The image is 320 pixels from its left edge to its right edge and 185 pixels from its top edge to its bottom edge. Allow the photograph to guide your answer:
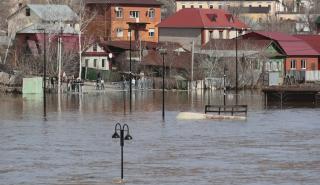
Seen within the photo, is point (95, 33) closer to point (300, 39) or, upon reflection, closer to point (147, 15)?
point (147, 15)

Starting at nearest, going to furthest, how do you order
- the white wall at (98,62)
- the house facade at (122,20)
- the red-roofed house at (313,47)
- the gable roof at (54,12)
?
the white wall at (98,62) < the red-roofed house at (313,47) < the gable roof at (54,12) < the house facade at (122,20)

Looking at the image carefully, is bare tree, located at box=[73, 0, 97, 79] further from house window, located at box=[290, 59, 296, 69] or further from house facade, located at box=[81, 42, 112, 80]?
house window, located at box=[290, 59, 296, 69]

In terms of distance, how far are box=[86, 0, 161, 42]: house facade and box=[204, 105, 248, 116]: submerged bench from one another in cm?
4531

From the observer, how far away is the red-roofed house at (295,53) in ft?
288

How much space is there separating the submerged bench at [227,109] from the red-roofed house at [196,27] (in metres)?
43.3

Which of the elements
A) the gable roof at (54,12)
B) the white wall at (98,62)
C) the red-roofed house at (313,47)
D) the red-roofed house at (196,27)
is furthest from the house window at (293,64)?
the gable roof at (54,12)

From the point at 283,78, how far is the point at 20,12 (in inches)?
1002

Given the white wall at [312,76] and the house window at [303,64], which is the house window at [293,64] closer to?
→ the house window at [303,64]

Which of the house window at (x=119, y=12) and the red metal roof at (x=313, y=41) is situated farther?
the house window at (x=119, y=12)

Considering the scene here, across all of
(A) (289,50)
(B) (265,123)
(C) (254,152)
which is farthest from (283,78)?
(C) (254,152)

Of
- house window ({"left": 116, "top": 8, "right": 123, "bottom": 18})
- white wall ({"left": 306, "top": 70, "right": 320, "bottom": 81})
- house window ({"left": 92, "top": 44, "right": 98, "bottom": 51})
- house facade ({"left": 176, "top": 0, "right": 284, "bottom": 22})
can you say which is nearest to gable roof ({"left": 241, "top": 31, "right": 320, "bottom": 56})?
white wall ({"left": 306, "top": 70, "right": 320, "bottom": 81})

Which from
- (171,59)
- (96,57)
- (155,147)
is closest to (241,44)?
(171,59)

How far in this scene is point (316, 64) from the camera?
9069cm

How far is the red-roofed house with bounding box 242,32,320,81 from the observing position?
8775 cm
